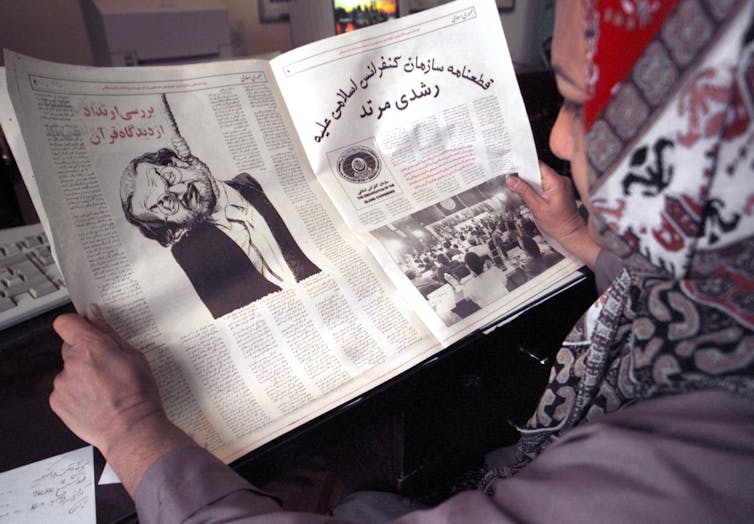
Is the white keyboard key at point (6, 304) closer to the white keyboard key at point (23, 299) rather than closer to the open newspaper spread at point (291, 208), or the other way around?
the white keyboard key at point (23, 299)

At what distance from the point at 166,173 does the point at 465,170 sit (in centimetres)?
38

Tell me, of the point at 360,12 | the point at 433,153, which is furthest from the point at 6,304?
the point at 360,12

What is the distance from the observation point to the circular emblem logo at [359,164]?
1.99 ft

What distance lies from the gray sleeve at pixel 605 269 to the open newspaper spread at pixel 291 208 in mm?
38

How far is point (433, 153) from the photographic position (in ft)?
2.13

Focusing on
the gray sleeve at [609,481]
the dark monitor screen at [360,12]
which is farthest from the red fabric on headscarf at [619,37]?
the dark monitor screen at [360,12]

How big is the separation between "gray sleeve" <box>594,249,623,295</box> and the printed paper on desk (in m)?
0.57

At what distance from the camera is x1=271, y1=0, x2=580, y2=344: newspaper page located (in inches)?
21.9

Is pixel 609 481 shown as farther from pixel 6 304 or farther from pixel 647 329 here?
pixel 6 304

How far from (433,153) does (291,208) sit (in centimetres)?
22

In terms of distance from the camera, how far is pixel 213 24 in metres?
1.02

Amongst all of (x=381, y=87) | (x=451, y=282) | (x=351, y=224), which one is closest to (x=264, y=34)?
(x=381, y=87)

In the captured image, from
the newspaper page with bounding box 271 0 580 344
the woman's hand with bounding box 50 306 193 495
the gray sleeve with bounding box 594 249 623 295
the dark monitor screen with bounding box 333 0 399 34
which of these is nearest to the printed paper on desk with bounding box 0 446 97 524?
the woman's hand with bounding box 50 306 193 495

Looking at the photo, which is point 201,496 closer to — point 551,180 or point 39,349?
point 39,349
